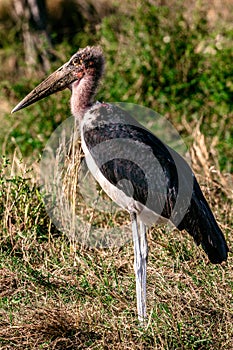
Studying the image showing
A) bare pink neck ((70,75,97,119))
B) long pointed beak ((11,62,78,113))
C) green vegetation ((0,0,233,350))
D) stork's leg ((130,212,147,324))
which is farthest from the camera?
long pointed beak ((11,62,78,113))

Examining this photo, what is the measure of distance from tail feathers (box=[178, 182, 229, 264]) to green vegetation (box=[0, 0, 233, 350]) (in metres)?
0.16

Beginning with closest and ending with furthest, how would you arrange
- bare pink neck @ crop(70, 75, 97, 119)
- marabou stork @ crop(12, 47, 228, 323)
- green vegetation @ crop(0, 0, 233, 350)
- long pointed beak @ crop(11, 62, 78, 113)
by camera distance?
green vegetation @ crop(0, 0, 233, 350) < marabou stork @ crop(12, 47, 228, 323) < bare pink neck @ crop(70, 75, 97, 119) < long pointed beak @ crop(11, 62, 78, 113)

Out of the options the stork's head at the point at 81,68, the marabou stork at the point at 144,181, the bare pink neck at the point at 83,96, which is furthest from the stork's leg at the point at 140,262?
the stork's head at the point at 81,68

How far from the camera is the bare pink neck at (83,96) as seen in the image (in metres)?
4.39

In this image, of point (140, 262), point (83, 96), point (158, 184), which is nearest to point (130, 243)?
point (140, 262)

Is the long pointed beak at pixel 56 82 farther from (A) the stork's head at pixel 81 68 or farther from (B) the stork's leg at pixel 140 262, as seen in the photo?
(B) the stork's leg at pixel 140 262

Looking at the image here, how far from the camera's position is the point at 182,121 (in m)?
7.27

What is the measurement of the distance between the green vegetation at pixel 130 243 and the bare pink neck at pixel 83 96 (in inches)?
25.7

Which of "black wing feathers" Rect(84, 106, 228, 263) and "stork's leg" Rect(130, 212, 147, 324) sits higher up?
"black wing feathers" Rect(84, 106, 228, 263)

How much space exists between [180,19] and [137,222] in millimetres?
3875

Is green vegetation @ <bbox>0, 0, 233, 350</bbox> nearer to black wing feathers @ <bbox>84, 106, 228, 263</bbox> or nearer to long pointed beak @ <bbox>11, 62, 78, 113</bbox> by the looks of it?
black wing feathers @ <bbox>84, 106, 228, 263</bbox>

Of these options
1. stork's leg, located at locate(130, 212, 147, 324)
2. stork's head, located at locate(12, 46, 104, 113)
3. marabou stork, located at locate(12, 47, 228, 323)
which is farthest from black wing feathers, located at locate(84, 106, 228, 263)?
stork's head, located at locate(12, 46, 104, 113)

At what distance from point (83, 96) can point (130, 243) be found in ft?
3.44

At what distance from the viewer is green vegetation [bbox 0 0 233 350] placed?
3.81m
